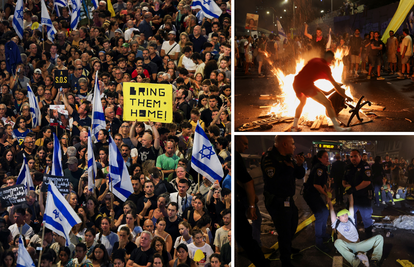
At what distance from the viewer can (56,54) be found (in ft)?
28.7

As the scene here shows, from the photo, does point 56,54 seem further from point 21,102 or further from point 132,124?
point 132,124

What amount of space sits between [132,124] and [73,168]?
1120 mm

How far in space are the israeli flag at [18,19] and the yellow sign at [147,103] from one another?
4.30 m

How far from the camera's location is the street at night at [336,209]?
14.1ft

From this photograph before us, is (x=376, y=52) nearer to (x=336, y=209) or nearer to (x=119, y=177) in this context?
(x=336, y=209)

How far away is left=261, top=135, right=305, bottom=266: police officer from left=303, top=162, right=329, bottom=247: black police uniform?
0.13 m

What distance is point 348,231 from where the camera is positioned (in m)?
4.38

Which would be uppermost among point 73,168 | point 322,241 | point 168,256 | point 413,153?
point 413,153

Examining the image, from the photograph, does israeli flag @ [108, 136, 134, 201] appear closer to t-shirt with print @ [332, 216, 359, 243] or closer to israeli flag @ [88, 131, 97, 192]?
israeli flag @ [88, 131, 97, 192]

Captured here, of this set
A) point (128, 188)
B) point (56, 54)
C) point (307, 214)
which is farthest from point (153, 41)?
point (307, 214)

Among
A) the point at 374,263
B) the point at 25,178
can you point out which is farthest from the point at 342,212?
the point at 25,178

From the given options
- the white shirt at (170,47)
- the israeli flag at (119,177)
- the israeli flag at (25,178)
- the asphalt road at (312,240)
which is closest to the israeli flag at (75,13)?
the white shirt at (170,47)

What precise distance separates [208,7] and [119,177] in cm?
387

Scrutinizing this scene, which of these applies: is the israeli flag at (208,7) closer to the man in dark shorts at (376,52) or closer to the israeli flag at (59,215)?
the man in dark shorts at (376,52)
